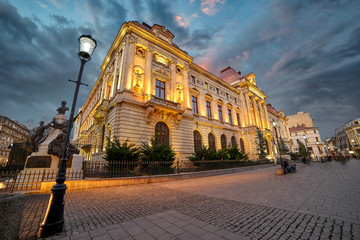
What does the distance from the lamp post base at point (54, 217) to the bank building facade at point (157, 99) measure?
10.2 m

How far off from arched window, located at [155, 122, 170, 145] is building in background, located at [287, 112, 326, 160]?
206ft

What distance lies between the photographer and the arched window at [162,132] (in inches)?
621

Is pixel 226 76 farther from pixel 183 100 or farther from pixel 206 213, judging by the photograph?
pixel 206 213

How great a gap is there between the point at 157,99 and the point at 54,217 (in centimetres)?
1351

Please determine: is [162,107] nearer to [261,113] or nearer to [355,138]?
[261,113]

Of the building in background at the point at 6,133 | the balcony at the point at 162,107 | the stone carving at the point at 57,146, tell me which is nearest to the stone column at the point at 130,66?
the balcony at the point at 162,107

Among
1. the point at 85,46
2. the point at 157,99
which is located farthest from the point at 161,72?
the point at 85,46

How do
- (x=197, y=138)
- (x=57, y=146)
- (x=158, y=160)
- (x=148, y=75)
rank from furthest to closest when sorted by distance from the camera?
1. (x=197, y=138)
2. (x=148, y=75)
3. (x=158, y=160)
4. (x=57, y=146)

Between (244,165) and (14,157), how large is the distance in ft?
75.0

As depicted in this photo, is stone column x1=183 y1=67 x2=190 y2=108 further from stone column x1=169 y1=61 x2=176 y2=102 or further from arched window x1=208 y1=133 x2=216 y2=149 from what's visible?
arched window x1=208 y1=133 x2=216 y2=149

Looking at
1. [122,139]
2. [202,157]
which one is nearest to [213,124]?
[202,157]

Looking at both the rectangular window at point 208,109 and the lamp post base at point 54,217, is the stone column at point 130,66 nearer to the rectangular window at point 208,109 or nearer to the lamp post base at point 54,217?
the lamp post base at point 54,217

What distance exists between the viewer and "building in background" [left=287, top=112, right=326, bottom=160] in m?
60.1

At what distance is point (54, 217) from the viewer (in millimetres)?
2852
